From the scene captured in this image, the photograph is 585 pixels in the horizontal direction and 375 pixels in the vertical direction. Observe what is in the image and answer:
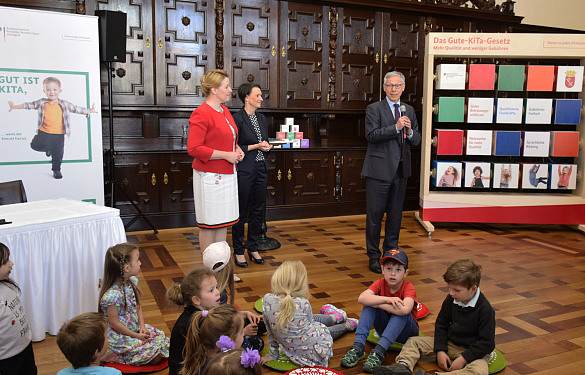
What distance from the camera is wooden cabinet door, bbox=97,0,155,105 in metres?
5.82

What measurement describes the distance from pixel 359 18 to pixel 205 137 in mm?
4113

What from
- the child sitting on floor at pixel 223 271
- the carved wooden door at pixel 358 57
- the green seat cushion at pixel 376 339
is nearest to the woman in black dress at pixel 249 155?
the child sitting on floor at pixel 223 271

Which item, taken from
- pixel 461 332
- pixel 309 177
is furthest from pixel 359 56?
pixel 461 332

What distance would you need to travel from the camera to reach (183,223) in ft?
20.4

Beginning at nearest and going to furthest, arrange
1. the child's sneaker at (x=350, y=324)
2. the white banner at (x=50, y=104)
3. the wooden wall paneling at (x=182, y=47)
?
1. the child's sneaker at (x=350, y=324)
2. the white banner at (x=50, y=104)
3. the wooden wall paneling at (x=182, y=47)

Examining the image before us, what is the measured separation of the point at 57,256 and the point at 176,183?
3.24 meters

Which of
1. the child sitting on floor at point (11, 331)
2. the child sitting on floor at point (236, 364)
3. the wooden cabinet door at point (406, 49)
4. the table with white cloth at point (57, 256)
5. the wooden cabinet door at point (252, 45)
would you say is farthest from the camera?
the wooden cabinet door at point (406, 49)

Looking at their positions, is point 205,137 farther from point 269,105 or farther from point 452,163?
point 452,163

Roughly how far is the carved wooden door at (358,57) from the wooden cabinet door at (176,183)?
Answer: 2297mm

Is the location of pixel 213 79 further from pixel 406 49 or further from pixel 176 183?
pixel 406 49

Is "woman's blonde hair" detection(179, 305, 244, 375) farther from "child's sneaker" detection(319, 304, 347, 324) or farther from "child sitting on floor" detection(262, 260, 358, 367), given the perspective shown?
"child's sneaker" detection(319, 304, 347, 324)

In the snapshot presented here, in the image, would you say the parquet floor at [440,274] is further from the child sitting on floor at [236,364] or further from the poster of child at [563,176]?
the child sitting on floor at [236,364]

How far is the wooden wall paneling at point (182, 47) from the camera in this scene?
5.99 meters

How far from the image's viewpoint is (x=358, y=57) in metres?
7.03
